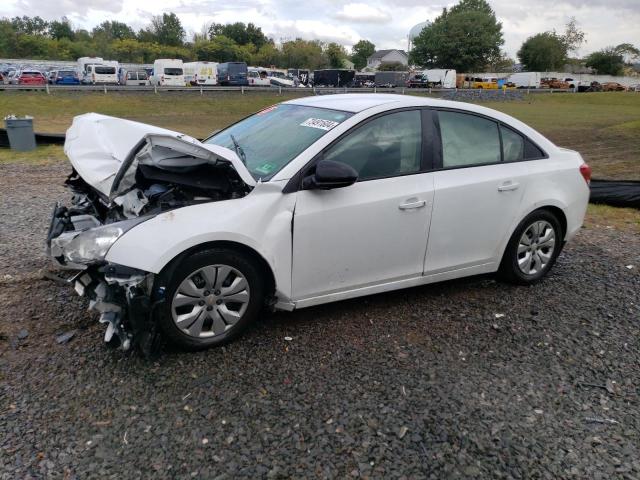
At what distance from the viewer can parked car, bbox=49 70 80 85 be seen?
4084 cm

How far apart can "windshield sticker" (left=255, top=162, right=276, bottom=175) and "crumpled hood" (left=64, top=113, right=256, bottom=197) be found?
16 centimetres

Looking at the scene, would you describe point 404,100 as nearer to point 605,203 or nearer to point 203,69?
point 605,203

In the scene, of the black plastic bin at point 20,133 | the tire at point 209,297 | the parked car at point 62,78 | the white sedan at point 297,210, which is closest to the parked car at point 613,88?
the parked car at point 62,78

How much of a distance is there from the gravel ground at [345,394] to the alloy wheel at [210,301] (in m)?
0.20

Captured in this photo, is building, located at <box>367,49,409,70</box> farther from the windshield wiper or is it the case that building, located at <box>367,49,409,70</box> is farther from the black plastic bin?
the windshield wiper

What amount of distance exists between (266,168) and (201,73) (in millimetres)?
47818

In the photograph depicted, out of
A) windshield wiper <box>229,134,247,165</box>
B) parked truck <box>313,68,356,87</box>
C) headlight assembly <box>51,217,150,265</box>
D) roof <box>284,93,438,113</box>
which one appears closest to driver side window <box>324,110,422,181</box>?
roof <box>284,93,438,113</box>

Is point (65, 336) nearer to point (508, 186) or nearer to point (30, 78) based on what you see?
point (508, 186)

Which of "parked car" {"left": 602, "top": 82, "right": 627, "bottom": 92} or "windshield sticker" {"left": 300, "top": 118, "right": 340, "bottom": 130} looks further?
"parked car" {"left": 602, "top": 82, "right": 627, "bottom": 92}

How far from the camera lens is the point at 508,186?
433cm

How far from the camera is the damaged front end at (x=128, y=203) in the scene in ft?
10.4

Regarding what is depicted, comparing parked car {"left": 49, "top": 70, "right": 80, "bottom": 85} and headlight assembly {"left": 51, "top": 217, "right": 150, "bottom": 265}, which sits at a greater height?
headlight assembly {"left": 51, "top": 217, "right": 150, "bottom": 265}

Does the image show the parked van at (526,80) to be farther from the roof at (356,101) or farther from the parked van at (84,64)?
the roof at (356,101)

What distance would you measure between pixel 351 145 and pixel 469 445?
2106mm
